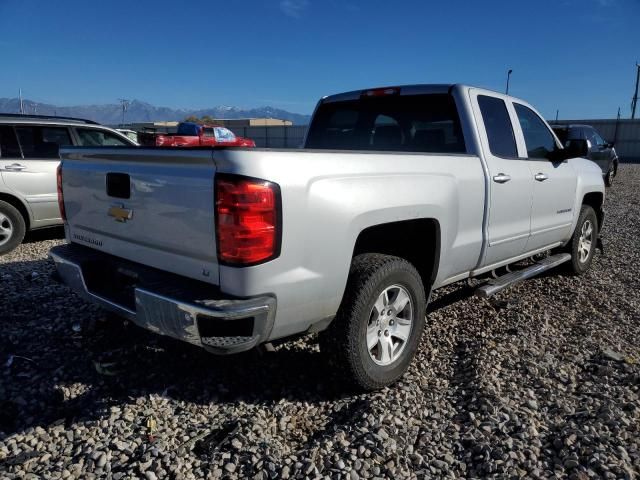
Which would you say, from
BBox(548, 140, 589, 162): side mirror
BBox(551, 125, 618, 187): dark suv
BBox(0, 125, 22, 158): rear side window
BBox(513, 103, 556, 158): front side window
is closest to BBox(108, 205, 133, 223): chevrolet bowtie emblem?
BBox(513, 103, 556, 158): front side window

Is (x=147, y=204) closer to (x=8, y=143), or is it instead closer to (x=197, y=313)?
(x=197, y=313)

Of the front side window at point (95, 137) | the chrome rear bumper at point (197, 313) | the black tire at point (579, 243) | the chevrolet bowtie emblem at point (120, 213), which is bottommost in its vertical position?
the black tire at point (579, 243)

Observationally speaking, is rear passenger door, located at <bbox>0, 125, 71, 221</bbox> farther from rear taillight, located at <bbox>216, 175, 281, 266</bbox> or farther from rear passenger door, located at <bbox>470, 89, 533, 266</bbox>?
rear passenger door, located at <bbox>470, 89, 533, 266</bbox>

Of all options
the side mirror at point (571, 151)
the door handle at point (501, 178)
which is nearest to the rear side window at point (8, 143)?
the door handle at point (501, 178)

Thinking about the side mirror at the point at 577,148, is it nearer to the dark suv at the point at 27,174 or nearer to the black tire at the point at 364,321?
the black tire at the point at 364,321

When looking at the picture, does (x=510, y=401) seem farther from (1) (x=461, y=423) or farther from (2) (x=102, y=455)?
(2) (x=102, y=455)

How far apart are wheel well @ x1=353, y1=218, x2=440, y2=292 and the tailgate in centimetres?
105

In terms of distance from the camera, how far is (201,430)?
2.55 m

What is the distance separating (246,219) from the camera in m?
2.12

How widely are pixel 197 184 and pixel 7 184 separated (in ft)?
17.0

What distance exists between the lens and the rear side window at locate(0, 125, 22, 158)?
6.14 meters

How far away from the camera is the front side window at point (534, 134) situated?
4.25m

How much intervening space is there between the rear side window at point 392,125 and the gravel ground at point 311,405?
1.36 m

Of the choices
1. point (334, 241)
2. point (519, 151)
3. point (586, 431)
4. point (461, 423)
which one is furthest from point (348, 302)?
point (519, 151)
